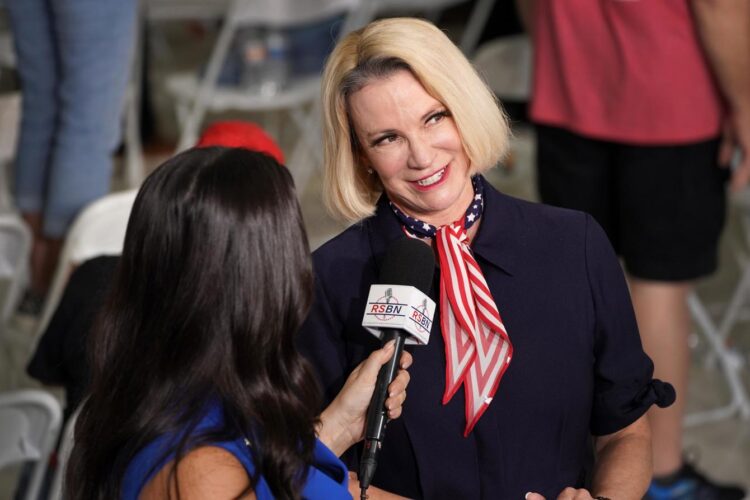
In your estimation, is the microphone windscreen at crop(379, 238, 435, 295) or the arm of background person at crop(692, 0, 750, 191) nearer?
the microphone windscreen at crop(379, 238, 435, 295)

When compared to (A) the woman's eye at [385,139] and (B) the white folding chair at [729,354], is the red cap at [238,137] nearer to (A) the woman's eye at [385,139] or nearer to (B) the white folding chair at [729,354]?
(A) the woman's eye at [385,139]

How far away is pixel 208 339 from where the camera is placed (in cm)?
137

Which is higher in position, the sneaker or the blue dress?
the blue dress

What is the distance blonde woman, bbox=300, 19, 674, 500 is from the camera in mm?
1729

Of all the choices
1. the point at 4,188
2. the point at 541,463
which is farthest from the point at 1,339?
the point at 541,463

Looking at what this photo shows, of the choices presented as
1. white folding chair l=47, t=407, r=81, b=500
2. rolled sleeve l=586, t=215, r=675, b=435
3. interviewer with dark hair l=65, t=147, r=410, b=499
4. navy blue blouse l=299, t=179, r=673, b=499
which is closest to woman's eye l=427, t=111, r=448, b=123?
navy blue blouse l=299, t=179, r=673, b=499

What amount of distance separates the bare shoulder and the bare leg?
1.71m

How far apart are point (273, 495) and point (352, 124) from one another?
65 cm

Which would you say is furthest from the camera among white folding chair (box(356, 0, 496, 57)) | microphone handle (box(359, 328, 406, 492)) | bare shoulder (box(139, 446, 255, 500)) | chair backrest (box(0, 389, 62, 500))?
white folding chair (box(356, 0, 496, 57))

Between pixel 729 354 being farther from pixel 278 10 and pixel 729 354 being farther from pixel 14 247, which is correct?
pixel 14 247

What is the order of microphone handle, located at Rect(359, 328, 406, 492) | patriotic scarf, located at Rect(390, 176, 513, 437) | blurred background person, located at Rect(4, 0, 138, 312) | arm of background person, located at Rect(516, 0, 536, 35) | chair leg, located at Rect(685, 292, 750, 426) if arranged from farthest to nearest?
chair leg, located at Rect(685, 292, 750, 426) < arm of background person, located at Rect(516, 0, 536, 35) < blurred background person, located at Rect(4, 0, 138, 312) < patriotic scarf, located at Rect(390, 176, 513, 437) < microphone handle, located at Rect(359, 328, 406, 492)

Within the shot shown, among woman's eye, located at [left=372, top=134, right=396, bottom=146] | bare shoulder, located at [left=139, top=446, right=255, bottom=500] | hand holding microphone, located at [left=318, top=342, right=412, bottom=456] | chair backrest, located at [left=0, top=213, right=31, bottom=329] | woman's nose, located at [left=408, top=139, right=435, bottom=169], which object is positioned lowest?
chair backrest, located at [left=0, top=213, right=31, bottom=329]

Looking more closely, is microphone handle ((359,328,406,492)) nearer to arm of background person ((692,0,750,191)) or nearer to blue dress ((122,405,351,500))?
blue dress ((122,405,351,500))

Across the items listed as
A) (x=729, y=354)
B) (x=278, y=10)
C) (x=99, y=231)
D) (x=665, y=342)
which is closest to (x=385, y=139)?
(x=99, y=231)
